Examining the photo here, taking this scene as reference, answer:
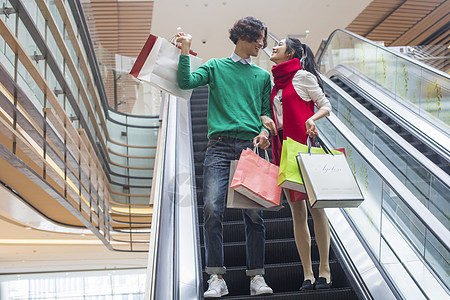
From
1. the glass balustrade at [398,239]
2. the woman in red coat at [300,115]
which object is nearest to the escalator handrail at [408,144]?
the glass balustrade at [398,239]

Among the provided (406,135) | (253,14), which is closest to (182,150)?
(406,135)

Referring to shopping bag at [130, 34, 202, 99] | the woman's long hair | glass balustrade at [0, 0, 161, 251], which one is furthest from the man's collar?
glass balustrade at [0, 0, 161, 251]

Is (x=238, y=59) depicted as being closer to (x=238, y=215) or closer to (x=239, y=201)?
(x=239, y=201)

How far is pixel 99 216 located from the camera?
34.0ft

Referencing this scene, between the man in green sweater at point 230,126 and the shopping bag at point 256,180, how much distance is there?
0.16 m

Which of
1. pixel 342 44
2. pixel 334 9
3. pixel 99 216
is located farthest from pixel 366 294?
pixel 334 9

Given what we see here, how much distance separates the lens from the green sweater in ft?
9.71

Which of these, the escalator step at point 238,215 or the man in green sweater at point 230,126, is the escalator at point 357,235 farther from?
the man in green sweater at point 230,126

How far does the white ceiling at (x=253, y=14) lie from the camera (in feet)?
50.2

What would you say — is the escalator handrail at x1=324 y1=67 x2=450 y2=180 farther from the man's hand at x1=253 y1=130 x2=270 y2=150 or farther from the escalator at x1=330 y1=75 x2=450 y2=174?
the man's hand at x1=253 y1=130 x2=270 y2=150

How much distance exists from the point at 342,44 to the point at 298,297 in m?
7.43

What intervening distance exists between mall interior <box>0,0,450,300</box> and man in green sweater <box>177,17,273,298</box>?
19 centimetres

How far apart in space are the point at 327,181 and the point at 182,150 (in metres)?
2.31

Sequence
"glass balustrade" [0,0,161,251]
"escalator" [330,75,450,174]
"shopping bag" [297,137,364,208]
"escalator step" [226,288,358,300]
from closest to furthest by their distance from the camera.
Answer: "shopping bag" [297,137,364,208] → "escalator step" [226,288,358,300] → "escalator" [330,75,450,174] → "glass balustrade" [0,0,161,251]
